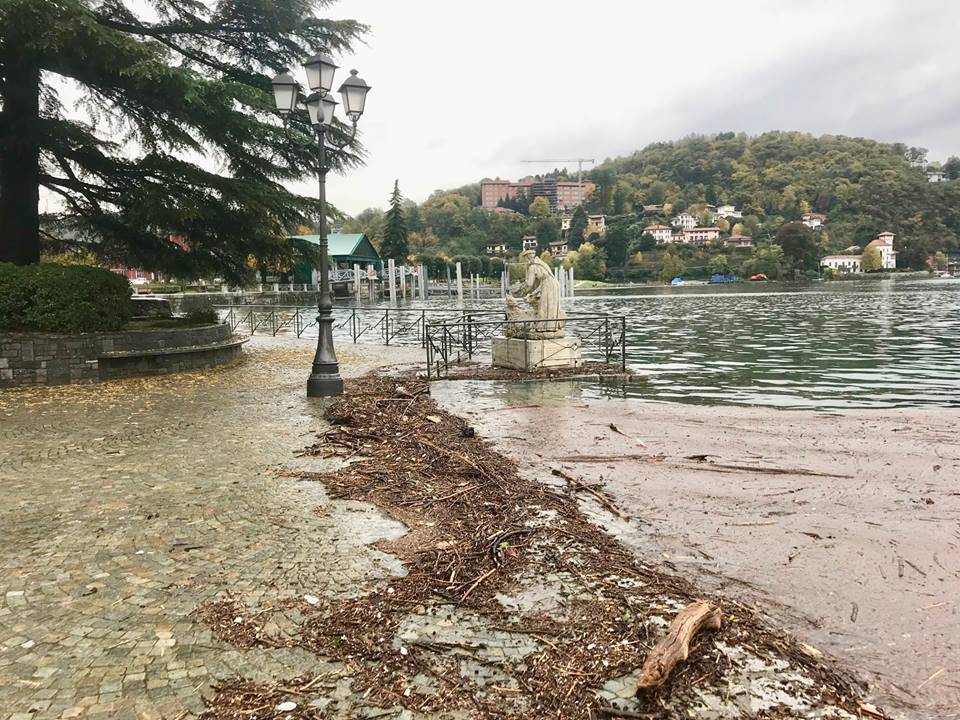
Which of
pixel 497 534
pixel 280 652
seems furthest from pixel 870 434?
pixel 280 652

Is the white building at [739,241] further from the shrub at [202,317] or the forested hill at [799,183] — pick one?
the shrub at [202,317]

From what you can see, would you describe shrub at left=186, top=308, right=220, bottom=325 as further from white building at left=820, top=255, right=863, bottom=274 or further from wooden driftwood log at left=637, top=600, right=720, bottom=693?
white building at left=820, top=255, right=863, bottom=274

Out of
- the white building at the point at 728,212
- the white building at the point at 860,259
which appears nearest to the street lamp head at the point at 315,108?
the white building at the point at 860,259

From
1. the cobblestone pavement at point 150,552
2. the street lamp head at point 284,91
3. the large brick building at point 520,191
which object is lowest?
the cobblestone pavement at point 150,552

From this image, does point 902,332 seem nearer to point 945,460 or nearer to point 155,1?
point 945,460

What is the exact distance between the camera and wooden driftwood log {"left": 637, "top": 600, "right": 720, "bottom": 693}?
2.52 meters

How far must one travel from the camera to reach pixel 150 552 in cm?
397

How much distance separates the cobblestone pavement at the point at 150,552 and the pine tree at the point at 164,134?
22.0 ft

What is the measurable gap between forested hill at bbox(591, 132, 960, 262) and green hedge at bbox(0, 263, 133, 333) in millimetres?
125519

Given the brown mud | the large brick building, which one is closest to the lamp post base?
the brown mud

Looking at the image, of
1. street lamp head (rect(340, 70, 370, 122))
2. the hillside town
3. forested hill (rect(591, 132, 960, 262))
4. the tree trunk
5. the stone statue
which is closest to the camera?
street lamp head (rect(340, 70, 370, 122))

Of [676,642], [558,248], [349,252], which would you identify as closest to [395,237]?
→ [349,252]

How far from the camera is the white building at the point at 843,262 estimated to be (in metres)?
108

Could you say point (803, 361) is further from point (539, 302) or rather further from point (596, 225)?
point (596, 225)
